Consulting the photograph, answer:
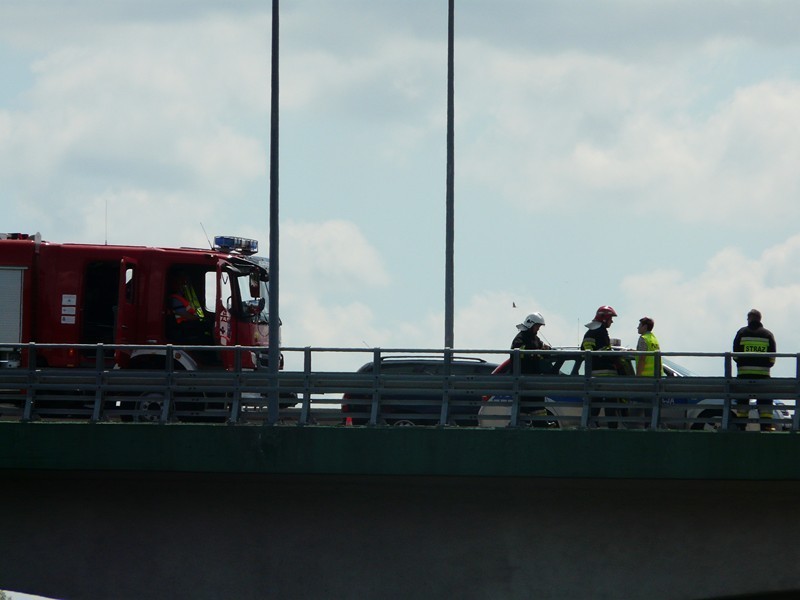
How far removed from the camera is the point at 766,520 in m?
15.8

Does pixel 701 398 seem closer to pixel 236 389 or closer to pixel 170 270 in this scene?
pixel 236 389

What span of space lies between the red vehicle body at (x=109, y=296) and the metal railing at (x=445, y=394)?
168 inches

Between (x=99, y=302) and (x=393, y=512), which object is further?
(x=99, y=302)

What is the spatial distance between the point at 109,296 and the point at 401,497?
7339 millimetres

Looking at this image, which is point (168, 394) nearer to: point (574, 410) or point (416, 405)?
point (416, 405)

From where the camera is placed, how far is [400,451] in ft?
50.9

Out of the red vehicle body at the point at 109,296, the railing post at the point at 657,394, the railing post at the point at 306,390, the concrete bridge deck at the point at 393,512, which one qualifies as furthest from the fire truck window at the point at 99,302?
the railing post at the point at 657,394

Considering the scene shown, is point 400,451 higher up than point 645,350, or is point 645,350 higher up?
point 645,350

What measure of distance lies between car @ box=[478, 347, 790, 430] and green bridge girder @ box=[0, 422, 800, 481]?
314mm

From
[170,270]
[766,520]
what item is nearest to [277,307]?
[170,270]

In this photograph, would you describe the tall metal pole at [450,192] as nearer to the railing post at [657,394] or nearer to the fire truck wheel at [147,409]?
the fire truck wheel at [147,409]

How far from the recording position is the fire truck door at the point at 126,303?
2100cm

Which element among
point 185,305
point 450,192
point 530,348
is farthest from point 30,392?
point 450,192

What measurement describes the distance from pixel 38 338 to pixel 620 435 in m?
9.83
